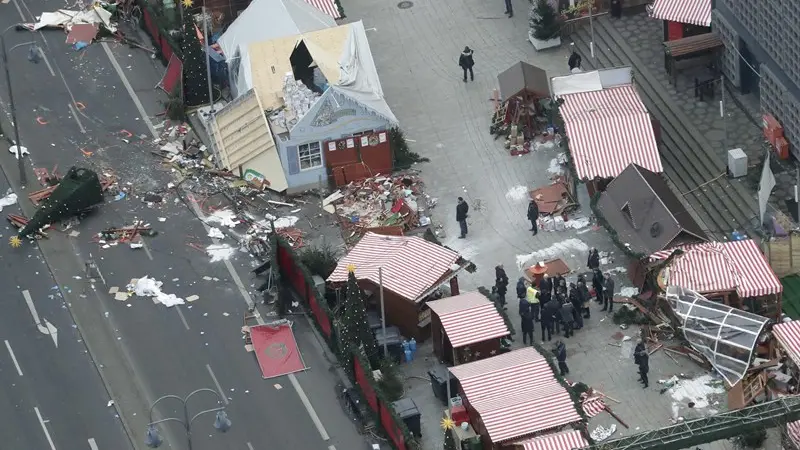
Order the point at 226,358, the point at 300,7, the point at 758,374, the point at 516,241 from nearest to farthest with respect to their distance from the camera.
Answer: the point at 758,374 < the point at 226,358 < the point at 516,241 < the point at 300,7

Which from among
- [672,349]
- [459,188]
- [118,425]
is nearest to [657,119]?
[459,188]

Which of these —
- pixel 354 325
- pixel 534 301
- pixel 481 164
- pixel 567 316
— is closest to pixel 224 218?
pixel 481 164

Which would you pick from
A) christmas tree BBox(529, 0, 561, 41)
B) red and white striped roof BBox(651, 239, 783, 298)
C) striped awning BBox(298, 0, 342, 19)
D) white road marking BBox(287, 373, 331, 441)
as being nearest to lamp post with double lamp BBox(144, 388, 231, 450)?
white road marking BBox(287, 373, 331, 441)

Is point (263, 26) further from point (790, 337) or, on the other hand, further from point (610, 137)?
point (790, 337)

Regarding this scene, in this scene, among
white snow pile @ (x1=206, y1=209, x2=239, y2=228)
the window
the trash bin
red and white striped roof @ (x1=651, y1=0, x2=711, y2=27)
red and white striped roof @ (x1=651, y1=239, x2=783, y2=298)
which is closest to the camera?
the trash bin

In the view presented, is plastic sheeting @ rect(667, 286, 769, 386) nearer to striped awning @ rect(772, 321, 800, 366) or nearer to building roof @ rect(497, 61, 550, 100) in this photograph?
striped awning @ rect(772, 321, 800, 366)

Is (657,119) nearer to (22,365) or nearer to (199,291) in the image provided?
(199,291)
